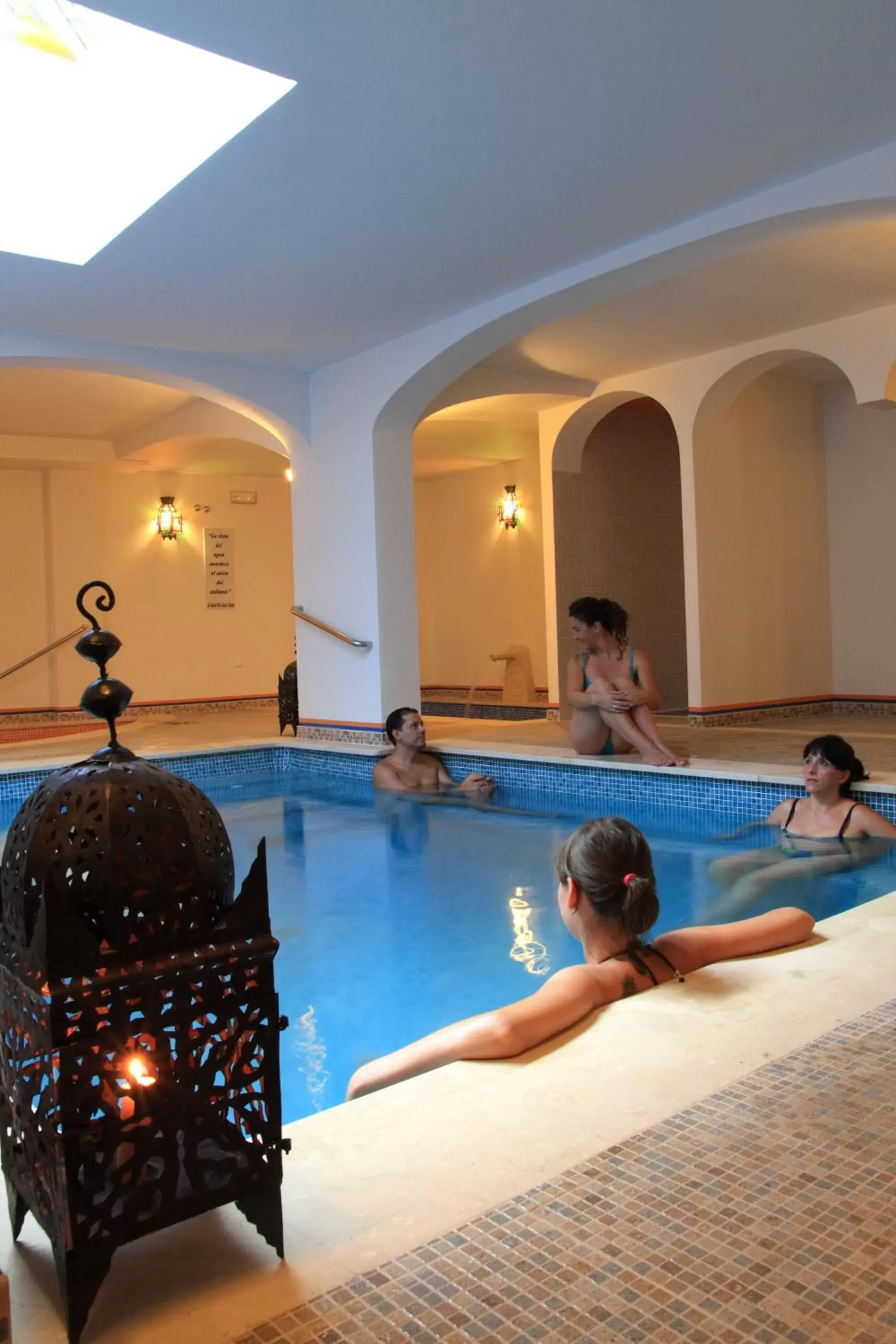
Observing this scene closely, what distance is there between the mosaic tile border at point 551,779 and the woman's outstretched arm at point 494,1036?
12.1ft

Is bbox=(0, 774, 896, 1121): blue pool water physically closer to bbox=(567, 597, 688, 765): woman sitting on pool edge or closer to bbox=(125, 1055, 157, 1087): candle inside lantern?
bbox=(567, 597, 688, 765): woman sitting on pool edge

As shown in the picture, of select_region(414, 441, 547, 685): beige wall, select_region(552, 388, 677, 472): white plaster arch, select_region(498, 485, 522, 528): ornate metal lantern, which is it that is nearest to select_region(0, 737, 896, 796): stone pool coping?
select_region(552, 388, 677, 472): white plaster arch

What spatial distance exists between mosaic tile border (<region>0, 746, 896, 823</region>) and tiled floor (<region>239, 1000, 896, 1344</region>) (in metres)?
4.09

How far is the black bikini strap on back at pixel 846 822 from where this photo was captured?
16.3 ft

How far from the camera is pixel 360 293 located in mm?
6676

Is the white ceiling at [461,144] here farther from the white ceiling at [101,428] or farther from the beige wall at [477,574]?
the beige wall at [477,574]

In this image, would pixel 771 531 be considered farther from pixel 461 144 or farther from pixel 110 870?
pixel 110 870

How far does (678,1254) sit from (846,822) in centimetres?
397

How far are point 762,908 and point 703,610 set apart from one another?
495cm

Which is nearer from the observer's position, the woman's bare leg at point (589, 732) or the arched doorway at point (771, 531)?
the woman's bare leg at point (589, 732)

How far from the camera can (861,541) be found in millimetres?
9789

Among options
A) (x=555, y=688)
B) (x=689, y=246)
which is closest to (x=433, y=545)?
(x=555, y=688)

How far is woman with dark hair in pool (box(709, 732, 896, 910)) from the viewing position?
4738 millimetres

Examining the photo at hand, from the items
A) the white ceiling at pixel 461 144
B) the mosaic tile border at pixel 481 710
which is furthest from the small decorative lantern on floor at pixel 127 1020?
the mosaic tile border at pixel 481 710
